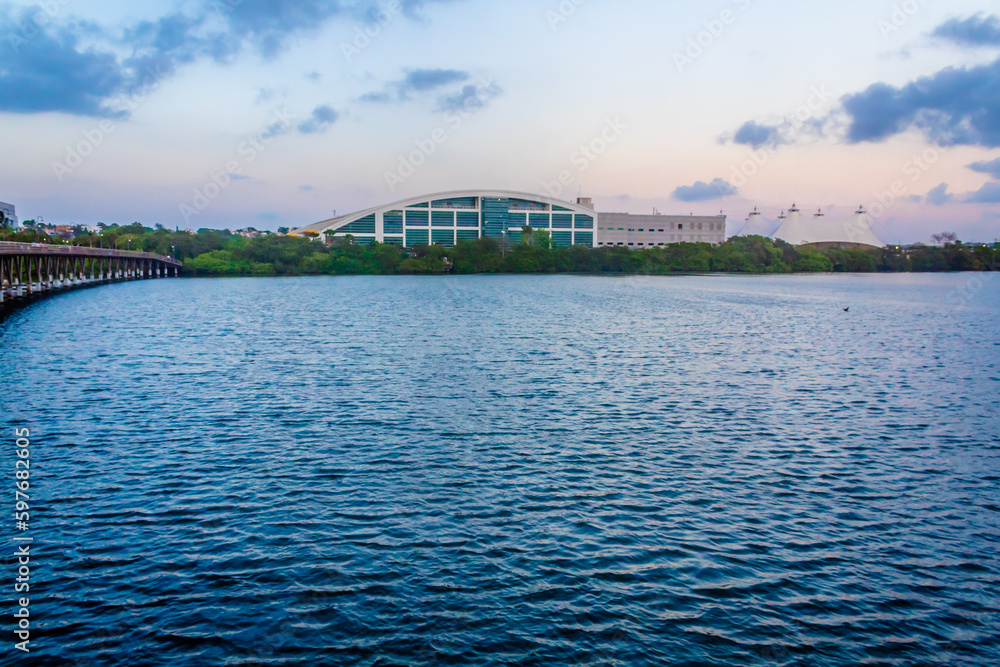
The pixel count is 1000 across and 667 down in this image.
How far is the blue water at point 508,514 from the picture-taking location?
11117 mm

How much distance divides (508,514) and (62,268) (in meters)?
127

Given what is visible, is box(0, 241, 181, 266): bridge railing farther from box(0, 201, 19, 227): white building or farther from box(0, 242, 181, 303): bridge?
box(0, 201, 19, 227): white building

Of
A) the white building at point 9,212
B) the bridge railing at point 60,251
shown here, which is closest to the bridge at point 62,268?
the bridge railing at point 60,251

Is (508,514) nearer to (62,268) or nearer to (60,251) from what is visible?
A: (60,251)

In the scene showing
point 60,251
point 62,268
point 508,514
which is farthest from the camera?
point 62,268

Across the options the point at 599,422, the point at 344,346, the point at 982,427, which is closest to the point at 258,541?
the point at 599,422

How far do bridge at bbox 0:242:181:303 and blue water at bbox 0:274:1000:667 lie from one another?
54.4 meters

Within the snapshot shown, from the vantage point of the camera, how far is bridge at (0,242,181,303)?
3119 inches

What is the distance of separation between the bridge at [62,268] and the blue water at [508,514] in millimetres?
54372

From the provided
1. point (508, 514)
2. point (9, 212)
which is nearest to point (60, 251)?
point (508, 514)

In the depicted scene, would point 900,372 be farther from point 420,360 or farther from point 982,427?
point 420,360

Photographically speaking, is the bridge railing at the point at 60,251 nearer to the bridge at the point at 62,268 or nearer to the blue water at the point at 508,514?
the bridge at the point at 62,268

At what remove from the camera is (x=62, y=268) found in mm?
117250

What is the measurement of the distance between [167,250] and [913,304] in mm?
171587
